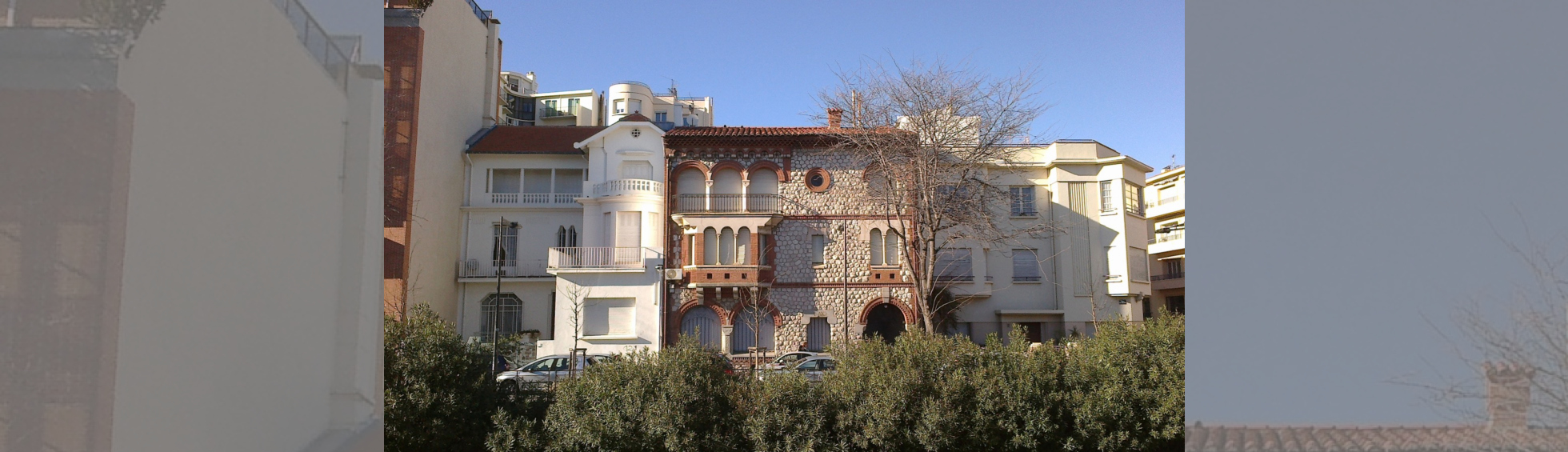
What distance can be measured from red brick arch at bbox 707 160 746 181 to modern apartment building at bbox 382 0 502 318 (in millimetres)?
6778

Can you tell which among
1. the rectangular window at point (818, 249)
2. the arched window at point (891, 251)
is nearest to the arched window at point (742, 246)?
the rectangular window at point (818, 249)

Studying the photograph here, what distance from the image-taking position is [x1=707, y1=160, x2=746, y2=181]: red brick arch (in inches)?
854

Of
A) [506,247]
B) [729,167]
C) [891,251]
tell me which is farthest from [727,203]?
[506,247]

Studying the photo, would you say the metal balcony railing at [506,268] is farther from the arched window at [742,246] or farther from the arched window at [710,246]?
the arched window at [742,246]

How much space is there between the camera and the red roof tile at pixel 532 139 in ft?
77.2

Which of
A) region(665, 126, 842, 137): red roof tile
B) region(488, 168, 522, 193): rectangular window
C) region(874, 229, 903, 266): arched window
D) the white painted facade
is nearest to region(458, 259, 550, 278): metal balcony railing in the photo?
region(488, 168, 522, 193): rectangular window
